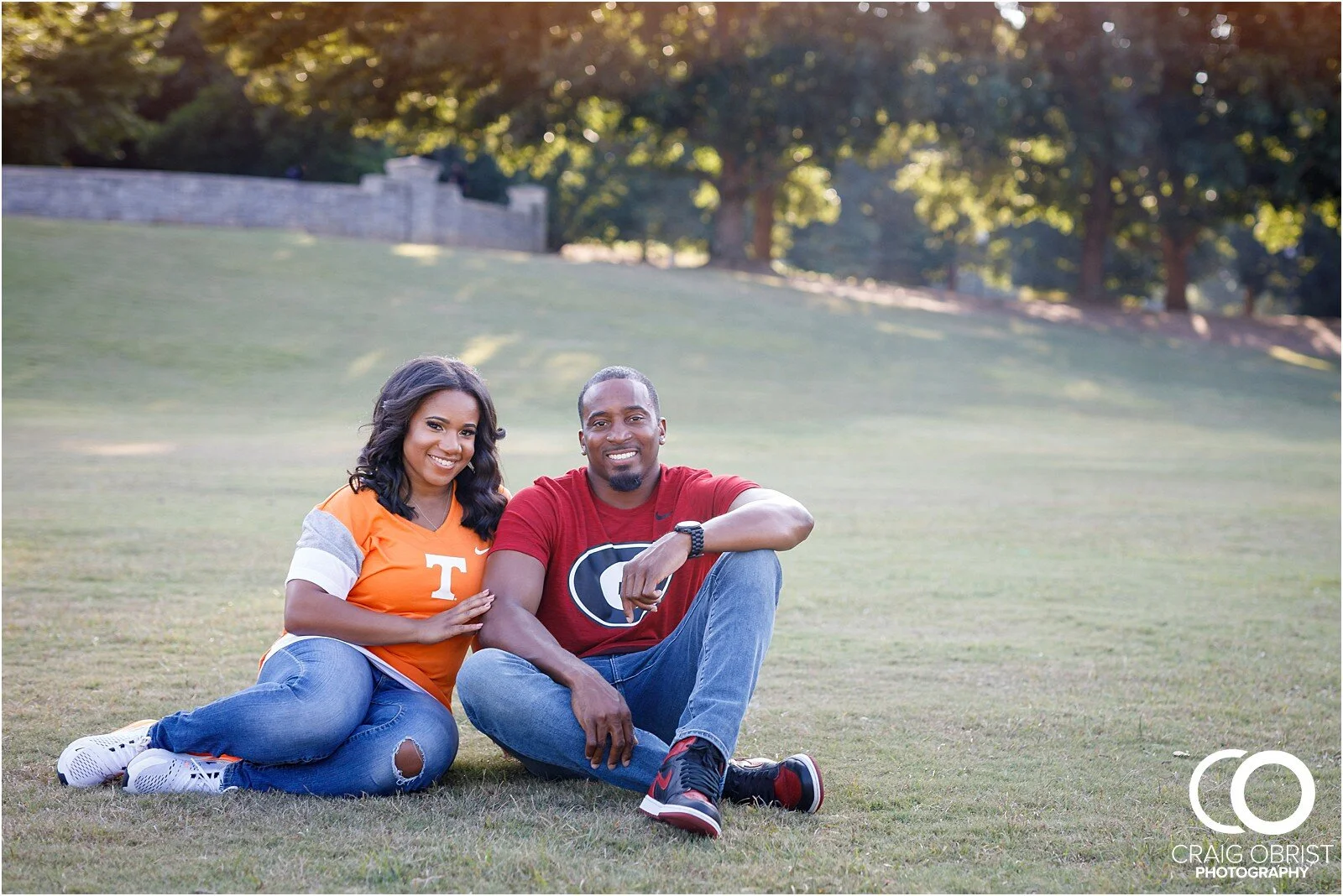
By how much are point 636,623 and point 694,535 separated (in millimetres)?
418

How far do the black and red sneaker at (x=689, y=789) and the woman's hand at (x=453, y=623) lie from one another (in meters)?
0.79

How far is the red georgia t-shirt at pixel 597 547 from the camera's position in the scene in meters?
4.02

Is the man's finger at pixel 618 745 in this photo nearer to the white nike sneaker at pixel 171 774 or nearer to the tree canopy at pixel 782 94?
the white nike sneaker at pixel 171 774

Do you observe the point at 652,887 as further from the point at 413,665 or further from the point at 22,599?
the point at 22,599

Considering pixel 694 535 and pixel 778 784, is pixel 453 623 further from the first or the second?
pixel 778 784

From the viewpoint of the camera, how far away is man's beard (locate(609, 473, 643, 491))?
4.04 meters

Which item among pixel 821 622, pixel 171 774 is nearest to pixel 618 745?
pixel 171 774

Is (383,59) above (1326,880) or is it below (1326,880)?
above

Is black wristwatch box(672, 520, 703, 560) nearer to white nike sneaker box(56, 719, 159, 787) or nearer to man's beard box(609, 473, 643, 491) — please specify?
man's beard box(609, 473, 643, 491)

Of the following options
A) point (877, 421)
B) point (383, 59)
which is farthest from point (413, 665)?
point (383, 59)

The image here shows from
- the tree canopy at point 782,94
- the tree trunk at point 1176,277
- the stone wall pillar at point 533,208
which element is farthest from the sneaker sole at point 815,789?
the tree trunk at point 1176,277

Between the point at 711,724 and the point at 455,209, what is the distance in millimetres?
35609

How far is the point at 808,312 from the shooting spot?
3131 cm

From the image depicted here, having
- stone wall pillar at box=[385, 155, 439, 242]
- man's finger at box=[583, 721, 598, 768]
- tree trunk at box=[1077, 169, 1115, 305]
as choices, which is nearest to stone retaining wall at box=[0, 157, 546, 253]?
stone wall pillar at box=[385, 155, 439, 242]
